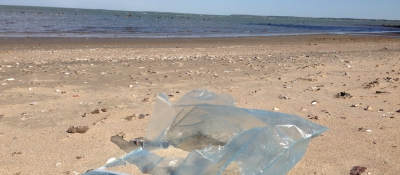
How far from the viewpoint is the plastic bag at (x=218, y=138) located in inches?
87.4

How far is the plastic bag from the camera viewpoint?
2.22 m

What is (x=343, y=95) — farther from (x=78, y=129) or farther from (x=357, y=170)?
(x=78, y=129)

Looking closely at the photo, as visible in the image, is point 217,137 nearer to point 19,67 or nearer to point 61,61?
point 19,67

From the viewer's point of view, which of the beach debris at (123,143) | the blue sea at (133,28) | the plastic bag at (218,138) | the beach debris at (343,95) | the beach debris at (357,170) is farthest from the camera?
the blue sea at (133,28)

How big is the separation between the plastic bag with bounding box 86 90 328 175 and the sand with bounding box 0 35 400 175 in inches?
9.2

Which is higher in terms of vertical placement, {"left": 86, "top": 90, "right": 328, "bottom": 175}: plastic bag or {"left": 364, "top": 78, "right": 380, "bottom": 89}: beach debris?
{"left": 86, "top": 90, "right": 328, "bottom": 175}: plastic bag

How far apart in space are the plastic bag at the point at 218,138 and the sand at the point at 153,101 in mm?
233

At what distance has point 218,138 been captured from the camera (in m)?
2.65

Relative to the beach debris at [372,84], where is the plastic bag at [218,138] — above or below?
above

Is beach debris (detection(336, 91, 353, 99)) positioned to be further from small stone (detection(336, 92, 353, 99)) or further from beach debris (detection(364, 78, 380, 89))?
beach debris (detection(364, 78, 380, 89))

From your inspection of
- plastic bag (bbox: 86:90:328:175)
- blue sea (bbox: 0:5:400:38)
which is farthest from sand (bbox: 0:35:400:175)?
blue sea (bbox: 0:5:400:38)

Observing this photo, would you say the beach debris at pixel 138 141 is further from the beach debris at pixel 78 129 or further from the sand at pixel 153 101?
the beach debris at pixel 78 129

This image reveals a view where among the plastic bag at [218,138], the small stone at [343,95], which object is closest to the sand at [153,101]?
the small stone at [343,95]

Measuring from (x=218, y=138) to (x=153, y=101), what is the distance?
211 centimetres
